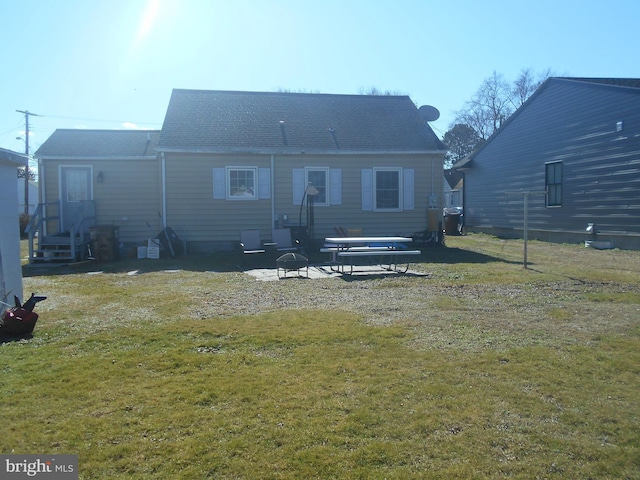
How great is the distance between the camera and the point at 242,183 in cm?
1580

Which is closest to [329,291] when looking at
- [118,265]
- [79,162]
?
[118,265]

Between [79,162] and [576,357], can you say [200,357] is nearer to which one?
[576,357]

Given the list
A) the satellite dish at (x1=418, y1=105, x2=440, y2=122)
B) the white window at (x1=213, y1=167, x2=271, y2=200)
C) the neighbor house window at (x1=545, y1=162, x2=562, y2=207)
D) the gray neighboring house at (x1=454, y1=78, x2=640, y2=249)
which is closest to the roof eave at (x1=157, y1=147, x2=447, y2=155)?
the white window at (x1=213, y1=167, x2=271, y2=200)

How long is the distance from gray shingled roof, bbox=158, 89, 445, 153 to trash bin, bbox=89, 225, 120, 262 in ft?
9.36

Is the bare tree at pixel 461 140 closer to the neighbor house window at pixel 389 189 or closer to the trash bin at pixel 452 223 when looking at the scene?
the trash bin at pixel 452 223

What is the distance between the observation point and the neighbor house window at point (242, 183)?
15.7 m

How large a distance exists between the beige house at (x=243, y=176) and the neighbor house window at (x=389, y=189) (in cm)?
3

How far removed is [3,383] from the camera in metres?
4.31

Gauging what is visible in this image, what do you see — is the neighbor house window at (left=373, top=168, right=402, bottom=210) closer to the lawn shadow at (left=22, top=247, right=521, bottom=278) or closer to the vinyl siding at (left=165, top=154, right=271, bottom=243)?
the lawn shadow at (left=22, top=247, right=521, bottom=278)

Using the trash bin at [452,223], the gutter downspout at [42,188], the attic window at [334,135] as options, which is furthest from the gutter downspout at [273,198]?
the trash bin at [452,223]

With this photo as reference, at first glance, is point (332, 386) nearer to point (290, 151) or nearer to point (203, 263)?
point (203, 263)

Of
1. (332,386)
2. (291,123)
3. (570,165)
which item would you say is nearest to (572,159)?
(570,165)

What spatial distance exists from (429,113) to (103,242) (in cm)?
1114

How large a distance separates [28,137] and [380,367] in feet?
138
